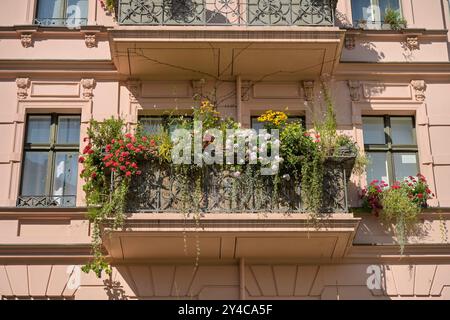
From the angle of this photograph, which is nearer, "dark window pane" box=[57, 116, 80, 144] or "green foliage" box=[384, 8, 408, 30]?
"dark window pane" box=[57, 116, 80, 144]

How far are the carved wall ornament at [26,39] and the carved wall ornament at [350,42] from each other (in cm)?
551

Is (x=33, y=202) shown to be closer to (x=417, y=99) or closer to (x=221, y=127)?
(x=221, y=127)

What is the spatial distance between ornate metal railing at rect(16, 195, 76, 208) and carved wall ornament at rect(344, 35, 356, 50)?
5.40m

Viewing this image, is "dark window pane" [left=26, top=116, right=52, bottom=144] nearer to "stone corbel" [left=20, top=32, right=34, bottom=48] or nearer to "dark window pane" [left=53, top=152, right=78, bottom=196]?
"dark window pane" [left=53, top=152, right=78, bottom=196]

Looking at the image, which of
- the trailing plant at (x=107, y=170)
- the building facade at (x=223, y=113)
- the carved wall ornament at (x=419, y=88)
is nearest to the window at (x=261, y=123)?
the building facade at (x=223, y=113)

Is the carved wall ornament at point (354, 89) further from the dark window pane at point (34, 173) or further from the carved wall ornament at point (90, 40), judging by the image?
the dark window pane at point (34, 173)

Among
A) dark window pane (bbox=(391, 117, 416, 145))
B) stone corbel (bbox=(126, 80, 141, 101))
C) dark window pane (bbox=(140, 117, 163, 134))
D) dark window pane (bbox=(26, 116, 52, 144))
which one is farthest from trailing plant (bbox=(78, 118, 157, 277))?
dark window pane (bbox=(391, 117, 416, 145))

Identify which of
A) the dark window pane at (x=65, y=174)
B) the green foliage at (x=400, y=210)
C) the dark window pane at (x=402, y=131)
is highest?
the dark window pane at (x=402, y=131)

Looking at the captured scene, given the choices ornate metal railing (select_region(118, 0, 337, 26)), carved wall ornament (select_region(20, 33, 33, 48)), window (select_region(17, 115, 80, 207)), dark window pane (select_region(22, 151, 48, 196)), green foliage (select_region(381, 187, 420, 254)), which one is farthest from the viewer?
carved wall ornament (select_region(20, 33, 33, 48))

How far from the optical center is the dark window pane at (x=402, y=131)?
1365cm

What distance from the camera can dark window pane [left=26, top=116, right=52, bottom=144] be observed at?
44.2ft

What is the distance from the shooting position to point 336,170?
12.1 m

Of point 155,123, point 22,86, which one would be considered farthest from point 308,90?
point 22,86

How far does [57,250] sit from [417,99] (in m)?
6.51
